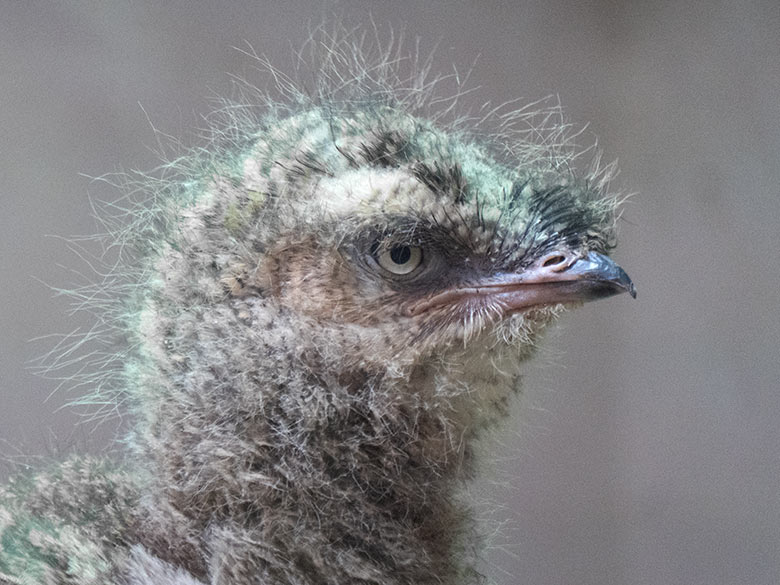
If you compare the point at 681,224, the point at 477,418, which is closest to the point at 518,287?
the point at 477,418

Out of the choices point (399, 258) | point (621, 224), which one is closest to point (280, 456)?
point (399, 258)

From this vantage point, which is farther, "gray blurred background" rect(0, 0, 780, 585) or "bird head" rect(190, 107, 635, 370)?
"gray blurred background" rect(0, 0, 780, 585)

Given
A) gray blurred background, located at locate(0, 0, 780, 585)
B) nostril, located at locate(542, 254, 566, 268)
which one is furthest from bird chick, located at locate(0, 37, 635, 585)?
gray blurred background, located at locate(0, 0, 780, 585)

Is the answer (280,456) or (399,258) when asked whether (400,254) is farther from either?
(280,456)

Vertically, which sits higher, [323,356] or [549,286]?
[549,286]

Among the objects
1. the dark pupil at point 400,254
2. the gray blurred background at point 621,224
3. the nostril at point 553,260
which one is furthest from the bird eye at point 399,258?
the gray blurred background at point 621,224

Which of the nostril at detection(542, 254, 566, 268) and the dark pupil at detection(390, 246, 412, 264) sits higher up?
the nostril at detection(542, 254, 566, 268)

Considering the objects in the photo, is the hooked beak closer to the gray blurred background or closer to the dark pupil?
the dark pupil

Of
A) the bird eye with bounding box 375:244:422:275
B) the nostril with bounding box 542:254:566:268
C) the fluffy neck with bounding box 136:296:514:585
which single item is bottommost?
the fluffy neck with bounding box 136:296:514:585
